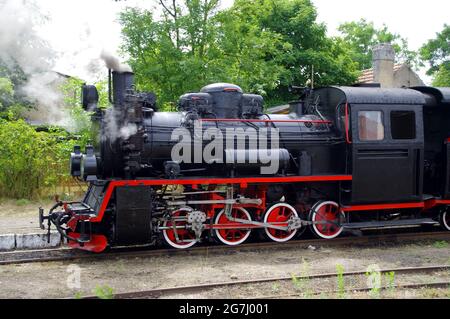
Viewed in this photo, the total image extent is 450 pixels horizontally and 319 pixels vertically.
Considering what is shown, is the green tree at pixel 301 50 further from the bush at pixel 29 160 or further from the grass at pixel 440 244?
the grass at pixel 440 244

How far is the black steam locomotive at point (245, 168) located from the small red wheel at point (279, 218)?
0.07 ft

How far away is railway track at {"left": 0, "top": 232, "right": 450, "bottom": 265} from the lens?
7.57m

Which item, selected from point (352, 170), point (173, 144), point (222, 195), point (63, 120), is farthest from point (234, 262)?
point (63, 120)

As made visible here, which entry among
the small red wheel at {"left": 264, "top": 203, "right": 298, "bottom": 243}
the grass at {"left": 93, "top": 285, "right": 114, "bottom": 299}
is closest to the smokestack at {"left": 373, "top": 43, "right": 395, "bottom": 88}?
the small red wheel at {"left": 264, "top": 203, "right": 298, "bottom": 243}

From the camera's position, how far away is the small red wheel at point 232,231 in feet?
27.3

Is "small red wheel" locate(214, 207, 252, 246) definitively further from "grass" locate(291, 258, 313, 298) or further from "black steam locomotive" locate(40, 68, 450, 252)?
"grass" locate(291, 258, 313, 298)

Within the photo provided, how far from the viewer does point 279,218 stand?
8.71 m

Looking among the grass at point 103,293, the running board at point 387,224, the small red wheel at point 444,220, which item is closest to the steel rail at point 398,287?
the grass at point 103,293

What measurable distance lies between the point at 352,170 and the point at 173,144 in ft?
10.5

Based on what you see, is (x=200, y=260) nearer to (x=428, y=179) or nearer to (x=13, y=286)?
(x=13, y=286)

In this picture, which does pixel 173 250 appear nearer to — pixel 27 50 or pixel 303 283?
pixel 303 283

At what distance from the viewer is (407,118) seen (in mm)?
9008

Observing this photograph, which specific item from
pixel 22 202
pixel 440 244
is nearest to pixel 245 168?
pixel 440 244

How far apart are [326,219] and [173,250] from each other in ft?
9.60
